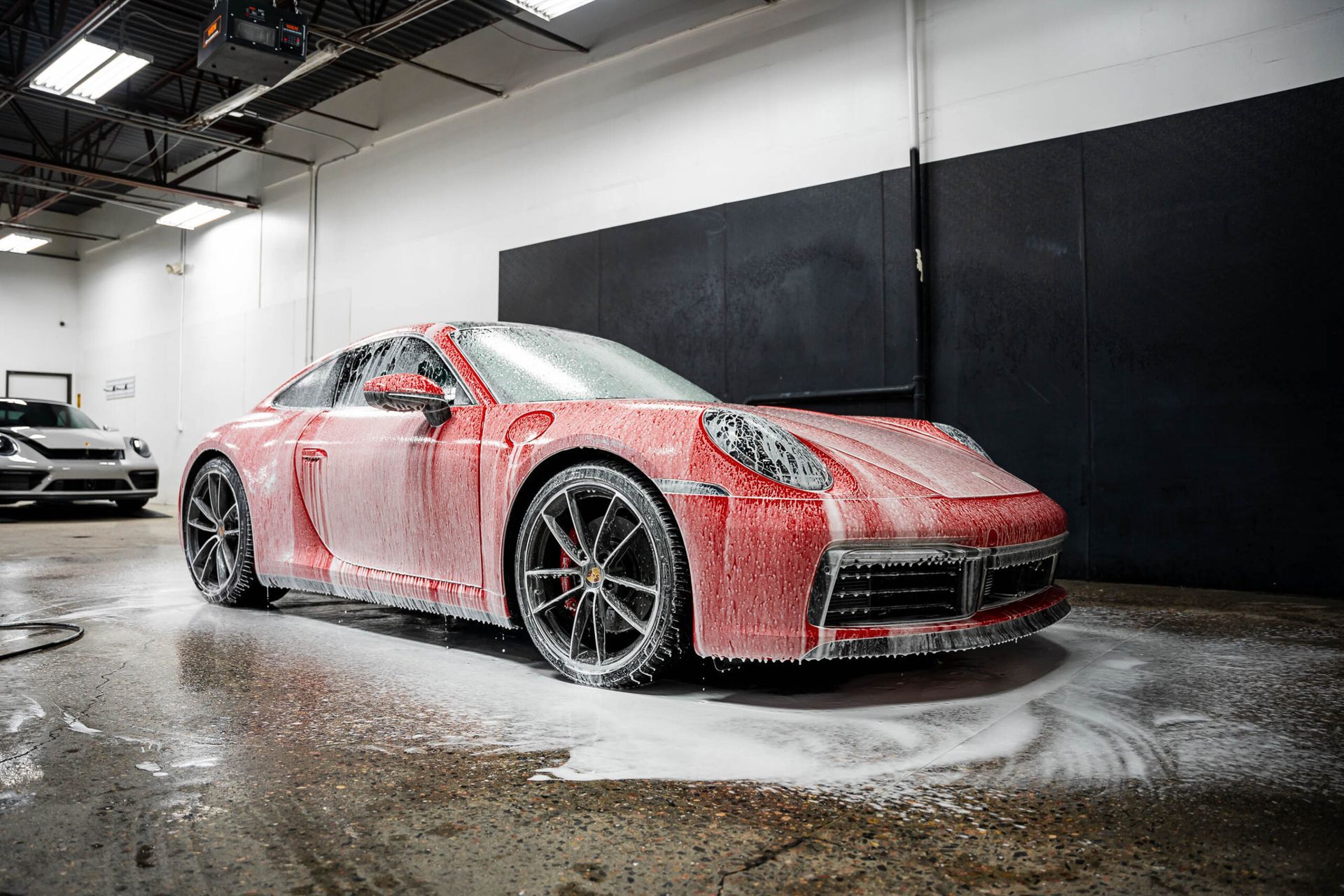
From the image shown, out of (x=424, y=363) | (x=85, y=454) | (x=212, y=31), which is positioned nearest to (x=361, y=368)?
(x=424, y=363)

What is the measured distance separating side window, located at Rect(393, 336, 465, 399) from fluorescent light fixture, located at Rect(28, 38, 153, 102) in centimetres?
689

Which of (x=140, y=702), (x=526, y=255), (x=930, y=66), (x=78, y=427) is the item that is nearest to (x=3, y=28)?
(x=78, y=427)

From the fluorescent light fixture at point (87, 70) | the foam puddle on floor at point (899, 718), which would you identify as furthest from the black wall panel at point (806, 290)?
the fluorescent light fixture at point (87, 70)

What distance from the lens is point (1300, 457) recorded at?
471cm

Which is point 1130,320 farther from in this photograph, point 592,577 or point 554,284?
point 554,284

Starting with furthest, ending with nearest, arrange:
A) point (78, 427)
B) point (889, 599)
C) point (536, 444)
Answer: point (78, 427)
point (536, 444)
point (889, 599)

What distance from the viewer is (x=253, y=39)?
6922mm

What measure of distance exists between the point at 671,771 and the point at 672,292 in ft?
19.7

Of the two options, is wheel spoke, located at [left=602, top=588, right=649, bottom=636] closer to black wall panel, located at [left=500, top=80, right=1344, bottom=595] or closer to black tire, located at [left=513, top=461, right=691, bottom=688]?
black tire, located at [left=513, top=461, right=691, bottom=688]

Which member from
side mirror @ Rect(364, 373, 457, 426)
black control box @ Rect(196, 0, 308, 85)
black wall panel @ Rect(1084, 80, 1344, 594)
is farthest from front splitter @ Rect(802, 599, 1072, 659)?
black control box @ Rect(196, 0, 308, 85)

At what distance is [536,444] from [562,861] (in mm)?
1478

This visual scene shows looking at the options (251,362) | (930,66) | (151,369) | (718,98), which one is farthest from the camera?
(151,369)

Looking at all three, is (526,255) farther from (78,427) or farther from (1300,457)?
(1300,457)

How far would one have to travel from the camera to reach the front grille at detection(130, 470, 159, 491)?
10.0 meters
